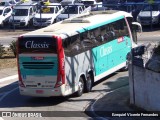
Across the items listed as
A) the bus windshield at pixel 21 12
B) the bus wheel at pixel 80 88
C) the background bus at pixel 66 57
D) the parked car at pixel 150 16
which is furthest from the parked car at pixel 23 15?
the bus wheel at pixel 80 88

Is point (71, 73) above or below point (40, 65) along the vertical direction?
below

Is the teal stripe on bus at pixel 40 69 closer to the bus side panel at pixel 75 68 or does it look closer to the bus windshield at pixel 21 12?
the bus side panel at pixel 75 68

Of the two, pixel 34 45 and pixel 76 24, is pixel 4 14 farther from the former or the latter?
pixel 34 45

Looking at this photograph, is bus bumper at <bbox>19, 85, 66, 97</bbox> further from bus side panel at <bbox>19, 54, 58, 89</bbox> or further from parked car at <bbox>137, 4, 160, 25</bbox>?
parked car at <bbox>137, 4, 160, 25</bbox>

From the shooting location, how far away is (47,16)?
45062mm

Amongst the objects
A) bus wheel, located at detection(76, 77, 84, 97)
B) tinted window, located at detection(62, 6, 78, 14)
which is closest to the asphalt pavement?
bus wheel, located at detection(76, 77, 84, 97)

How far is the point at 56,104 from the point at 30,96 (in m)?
1.23

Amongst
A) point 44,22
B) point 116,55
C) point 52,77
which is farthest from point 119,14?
point 44,22

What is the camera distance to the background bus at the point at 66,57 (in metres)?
18.4

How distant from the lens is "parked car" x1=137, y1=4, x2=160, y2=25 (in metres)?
41.3

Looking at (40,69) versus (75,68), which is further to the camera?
(75,68)

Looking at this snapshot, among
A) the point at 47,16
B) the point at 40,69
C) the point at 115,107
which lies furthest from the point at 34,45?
the point at 47,16

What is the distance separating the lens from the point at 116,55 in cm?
2306

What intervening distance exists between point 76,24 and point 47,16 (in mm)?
24572
